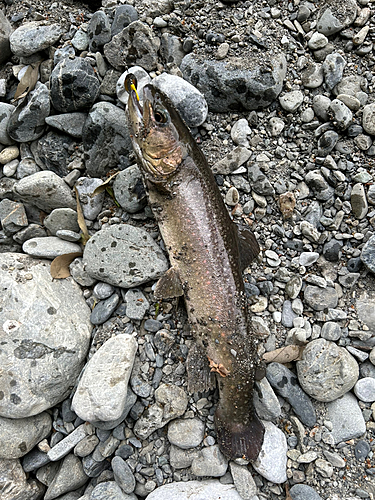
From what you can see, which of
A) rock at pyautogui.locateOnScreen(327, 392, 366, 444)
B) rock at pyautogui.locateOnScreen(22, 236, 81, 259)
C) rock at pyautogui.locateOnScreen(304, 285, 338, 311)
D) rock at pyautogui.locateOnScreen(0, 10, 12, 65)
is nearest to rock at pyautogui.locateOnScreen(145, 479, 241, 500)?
rock at pyautogui.locateOnScreen(327, 392, 366, 444)

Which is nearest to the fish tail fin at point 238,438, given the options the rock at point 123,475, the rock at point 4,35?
the rock at point 123,475

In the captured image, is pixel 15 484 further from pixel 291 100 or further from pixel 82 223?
pixel 291 100

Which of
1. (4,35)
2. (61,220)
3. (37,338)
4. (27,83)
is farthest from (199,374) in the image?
(4,35)

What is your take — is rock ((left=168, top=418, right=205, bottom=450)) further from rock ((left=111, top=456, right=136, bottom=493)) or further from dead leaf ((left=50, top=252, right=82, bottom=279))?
dead leaf ((left=50, top=252, right=82, bottom=279))

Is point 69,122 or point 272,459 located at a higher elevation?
point 69,122

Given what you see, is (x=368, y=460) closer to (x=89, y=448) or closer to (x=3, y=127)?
(x=89, y=448)

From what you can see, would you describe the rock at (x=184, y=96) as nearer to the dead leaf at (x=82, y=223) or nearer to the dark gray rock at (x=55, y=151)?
the dark gray rock at (x=55, y=151)

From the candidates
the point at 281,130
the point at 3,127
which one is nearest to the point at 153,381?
the point at 281,130
